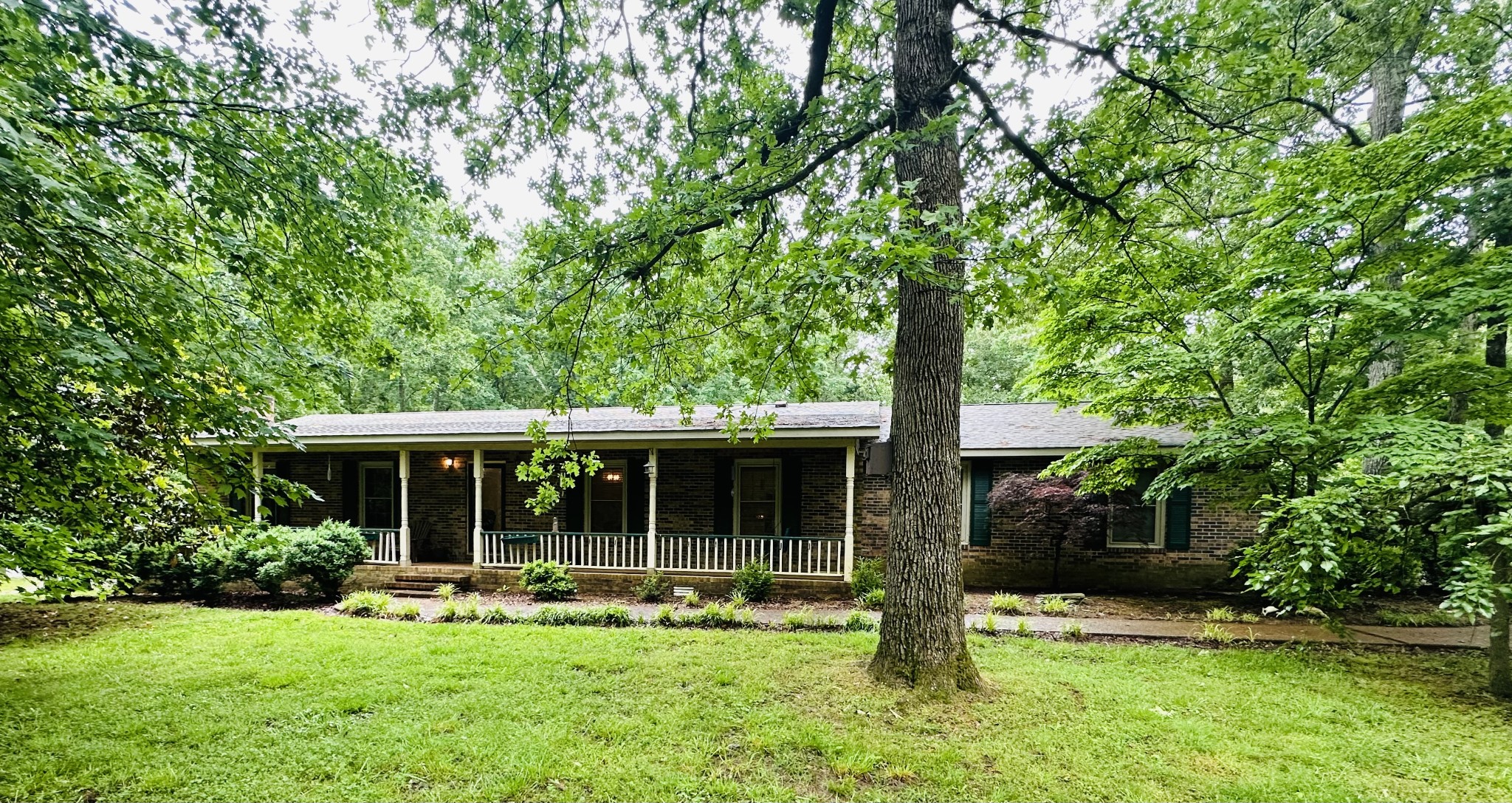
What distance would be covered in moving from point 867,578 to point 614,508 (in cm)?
547

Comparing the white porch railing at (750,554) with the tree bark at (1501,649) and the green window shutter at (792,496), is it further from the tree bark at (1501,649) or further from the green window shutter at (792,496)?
the tree bark at (1501,649)

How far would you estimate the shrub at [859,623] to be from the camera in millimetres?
7180

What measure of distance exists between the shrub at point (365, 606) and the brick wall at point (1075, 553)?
24.3 feet

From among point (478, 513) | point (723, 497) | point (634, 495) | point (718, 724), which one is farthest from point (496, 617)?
point (718, 724)

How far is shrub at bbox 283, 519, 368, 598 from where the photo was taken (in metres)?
8.80

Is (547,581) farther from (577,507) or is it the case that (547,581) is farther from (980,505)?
(980,505)

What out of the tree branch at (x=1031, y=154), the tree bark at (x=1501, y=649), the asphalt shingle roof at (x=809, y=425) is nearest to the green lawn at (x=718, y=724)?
the tree bark at (x=1501, y=649)

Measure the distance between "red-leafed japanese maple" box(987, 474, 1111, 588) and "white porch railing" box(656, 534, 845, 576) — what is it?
2854 millimetres

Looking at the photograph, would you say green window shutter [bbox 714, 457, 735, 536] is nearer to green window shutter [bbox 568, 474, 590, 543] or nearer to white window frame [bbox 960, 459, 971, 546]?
green window shutter [bbox 568, 474, 590, 543]

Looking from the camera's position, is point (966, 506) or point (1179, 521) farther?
point (966, 506)

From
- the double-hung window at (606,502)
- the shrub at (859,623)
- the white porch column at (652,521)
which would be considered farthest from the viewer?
the double-hung window at (606,502)

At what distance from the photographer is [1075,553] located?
10.1 m

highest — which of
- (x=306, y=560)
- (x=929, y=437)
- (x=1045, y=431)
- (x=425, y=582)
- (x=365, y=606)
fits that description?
(x=929, y=437)

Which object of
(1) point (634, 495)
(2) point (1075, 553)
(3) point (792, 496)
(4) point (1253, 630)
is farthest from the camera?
(1) point (634, 495)
